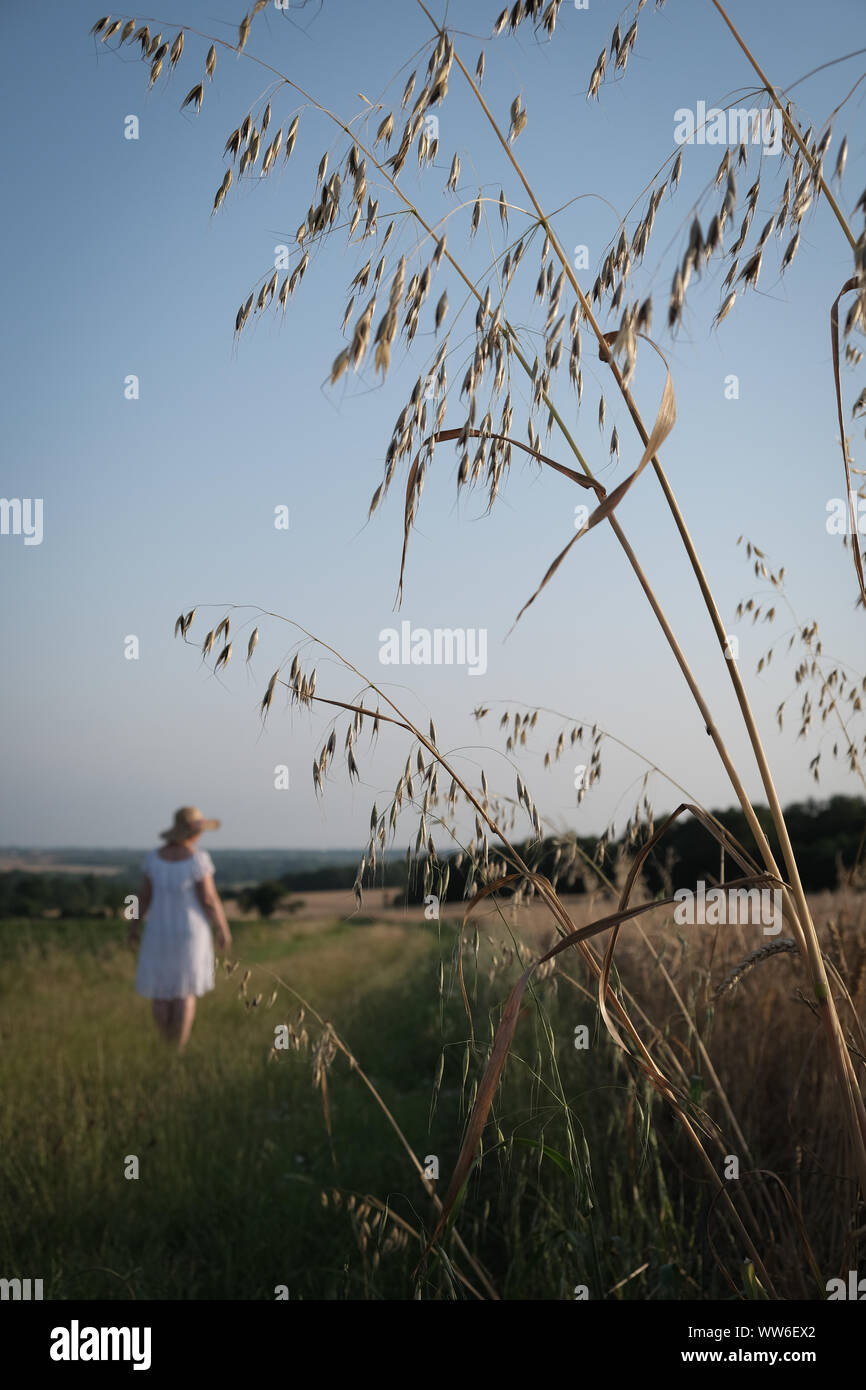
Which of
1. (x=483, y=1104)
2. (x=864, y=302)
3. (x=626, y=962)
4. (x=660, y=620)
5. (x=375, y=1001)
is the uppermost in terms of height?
(x=864, y=302)

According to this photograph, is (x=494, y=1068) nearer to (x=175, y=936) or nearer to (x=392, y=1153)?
(x=392, y=1153)

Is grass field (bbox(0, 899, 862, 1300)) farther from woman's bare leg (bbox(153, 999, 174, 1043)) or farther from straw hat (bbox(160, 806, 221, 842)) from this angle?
straw hat (bbox(160, 806, 221, 842))

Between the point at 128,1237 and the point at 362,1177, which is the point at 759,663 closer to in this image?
the point at 362,1177

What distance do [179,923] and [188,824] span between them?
2.16ft

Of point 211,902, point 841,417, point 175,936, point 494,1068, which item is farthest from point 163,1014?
point 841,417

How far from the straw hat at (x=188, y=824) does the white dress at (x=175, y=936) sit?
15cm

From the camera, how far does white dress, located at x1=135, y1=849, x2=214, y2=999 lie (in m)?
5.33

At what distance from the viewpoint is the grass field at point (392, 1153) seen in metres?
1.63

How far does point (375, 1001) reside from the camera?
5.67 metres

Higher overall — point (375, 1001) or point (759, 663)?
point (759, 663)

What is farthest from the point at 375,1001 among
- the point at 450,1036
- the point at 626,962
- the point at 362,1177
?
the point at 362,1177

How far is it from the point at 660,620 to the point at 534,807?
Answer: 1.91ft

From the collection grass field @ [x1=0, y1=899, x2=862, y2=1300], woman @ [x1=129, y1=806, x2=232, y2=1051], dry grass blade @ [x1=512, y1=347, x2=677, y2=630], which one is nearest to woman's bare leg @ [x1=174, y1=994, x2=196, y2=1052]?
woman @ [x1=129, y1=806, x2=232, y2=1051]

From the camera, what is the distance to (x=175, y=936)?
5.55 m
